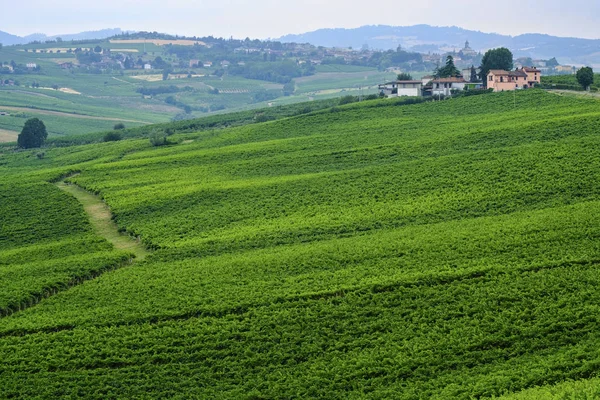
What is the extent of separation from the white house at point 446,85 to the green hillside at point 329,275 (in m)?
27.6

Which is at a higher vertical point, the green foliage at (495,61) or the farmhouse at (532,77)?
the green foliage at (495,61)

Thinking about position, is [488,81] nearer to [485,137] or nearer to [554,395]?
[485,137]

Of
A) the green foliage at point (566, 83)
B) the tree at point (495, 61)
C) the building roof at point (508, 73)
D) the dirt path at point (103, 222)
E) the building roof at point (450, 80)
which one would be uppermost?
the tree at point (495, 61)

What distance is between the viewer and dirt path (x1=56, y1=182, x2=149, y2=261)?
58.6 meters

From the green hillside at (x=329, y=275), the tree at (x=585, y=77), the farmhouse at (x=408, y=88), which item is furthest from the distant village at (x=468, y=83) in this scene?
the green hillside at (x=329, y=275)

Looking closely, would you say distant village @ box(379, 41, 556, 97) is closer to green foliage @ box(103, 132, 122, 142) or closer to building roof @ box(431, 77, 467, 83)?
building roof @ box(431, 77, 467, 83)

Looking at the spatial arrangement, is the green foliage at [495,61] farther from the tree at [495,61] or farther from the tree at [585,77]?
the tree at [585,77]

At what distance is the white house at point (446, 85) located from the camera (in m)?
109

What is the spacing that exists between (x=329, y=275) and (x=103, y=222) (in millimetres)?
26804

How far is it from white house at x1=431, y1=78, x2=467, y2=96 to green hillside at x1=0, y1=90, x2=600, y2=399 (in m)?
27.6

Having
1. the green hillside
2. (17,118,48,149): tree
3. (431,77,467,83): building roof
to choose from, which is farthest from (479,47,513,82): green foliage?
(17,118,48,149): tree

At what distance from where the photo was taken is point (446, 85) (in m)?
109

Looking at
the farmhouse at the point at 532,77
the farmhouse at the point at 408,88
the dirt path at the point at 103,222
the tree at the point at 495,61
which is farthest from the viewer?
the farmhouse at the point at 408,88

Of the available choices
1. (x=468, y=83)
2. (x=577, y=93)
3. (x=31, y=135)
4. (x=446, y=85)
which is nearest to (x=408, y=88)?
(x=446, y=85)
